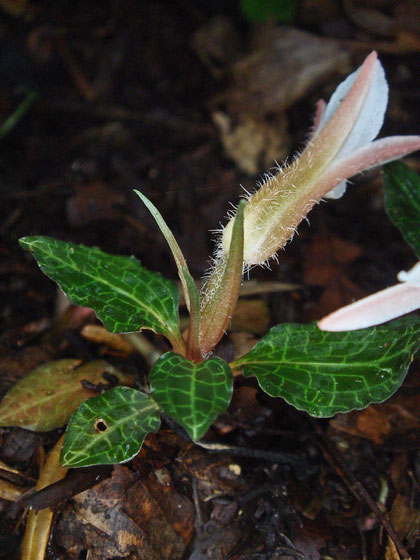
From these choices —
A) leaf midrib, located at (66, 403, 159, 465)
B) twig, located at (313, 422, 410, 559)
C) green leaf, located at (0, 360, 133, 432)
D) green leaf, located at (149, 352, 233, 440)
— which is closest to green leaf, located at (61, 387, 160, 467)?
leaf midrib, located at (66, 403, 159, 465)

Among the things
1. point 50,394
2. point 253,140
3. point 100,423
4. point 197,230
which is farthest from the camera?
point 253,140

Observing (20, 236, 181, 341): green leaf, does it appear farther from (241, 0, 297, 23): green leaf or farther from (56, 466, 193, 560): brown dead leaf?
(241, 0, 297, 23): green leaf

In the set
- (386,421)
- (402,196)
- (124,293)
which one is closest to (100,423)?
(124,293)

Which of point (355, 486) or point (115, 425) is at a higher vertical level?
point (115, 425)

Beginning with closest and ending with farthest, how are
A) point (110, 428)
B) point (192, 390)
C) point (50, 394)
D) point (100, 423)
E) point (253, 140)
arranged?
point (192, 390)
point (110, 428)
point (100, 423)
point (50, 394)
point (253, 140)

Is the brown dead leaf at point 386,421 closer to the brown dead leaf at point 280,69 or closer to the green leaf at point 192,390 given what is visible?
the green leaf at point 192,390

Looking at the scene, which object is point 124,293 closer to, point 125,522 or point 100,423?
point 100,423
